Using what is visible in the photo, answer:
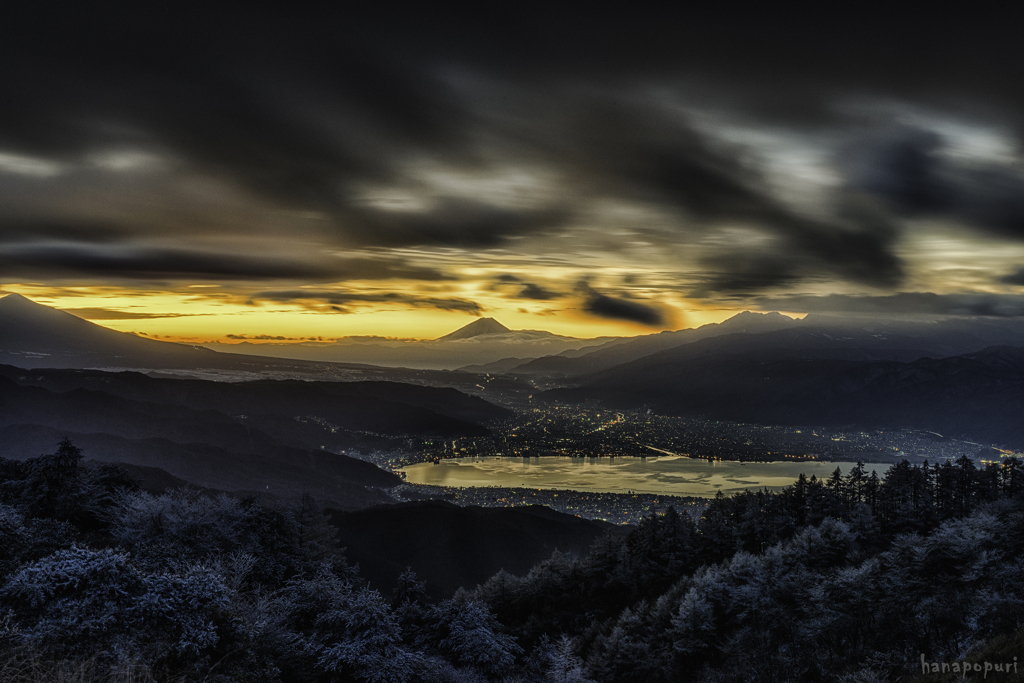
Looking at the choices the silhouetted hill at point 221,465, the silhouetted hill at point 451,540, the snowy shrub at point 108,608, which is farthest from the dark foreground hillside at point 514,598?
the silhouetted hill at point 221,465

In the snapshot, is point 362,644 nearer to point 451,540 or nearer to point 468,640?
point 468,640

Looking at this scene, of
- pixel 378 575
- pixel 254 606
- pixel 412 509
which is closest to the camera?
pixel 254 606

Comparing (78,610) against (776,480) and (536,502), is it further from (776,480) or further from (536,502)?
(776,480)

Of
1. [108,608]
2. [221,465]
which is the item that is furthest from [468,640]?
[221,465]

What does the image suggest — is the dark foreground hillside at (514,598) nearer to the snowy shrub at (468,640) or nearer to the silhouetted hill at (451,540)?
the snowy shrub at (468,640)

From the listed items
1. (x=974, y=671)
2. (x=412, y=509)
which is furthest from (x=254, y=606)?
(x=412, y=509)

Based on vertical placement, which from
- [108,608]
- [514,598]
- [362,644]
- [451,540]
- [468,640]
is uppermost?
[108,608]

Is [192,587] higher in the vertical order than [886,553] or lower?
higher

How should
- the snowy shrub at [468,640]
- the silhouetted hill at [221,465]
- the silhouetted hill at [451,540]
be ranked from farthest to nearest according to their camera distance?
A: 1. the silhouetted hill at [221,465]
2. the silhouetted hill at [451,540]
3. the snowy shrub at [468,640]
